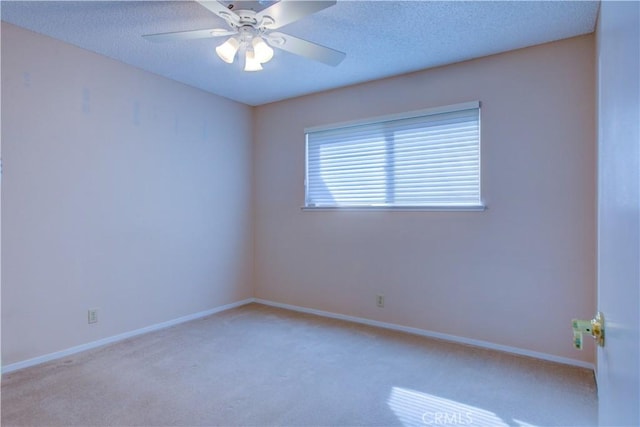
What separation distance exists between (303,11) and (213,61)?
1.63 m

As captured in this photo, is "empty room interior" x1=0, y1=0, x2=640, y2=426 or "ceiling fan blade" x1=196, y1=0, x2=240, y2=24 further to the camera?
"empty room interior" x1=0, y1=0, x2=640, y2=426

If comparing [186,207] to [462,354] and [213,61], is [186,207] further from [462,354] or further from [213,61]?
[462,354]

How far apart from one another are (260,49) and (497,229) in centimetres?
232

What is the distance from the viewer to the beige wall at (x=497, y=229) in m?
2.73

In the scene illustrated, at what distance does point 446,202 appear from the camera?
3293 mm

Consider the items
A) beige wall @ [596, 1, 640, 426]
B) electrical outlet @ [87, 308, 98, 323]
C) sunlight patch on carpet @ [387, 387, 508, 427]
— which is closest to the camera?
beige wall @ [596, 1, 640, 426]

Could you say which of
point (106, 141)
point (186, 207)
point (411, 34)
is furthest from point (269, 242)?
point (411, 34)

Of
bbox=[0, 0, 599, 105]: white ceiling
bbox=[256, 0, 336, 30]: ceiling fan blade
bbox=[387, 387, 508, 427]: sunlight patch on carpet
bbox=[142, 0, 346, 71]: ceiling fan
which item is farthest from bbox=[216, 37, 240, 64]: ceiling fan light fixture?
bbox=[387, 387, 508, 427]: sunlight patch on carpet

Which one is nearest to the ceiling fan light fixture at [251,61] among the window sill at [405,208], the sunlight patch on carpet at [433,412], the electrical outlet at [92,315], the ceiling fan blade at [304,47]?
the ceiling fan blade at [304,47]

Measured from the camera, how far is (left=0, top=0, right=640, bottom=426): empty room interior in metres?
2.29

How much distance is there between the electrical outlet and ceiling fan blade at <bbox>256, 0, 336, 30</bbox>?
268 cm

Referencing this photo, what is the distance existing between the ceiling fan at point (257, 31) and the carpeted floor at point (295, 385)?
6.96 ft

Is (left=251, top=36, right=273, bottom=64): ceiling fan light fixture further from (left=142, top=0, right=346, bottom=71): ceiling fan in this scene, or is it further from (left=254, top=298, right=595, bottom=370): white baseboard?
(left=254, top=298, right=595, bottom=370): white baseboard

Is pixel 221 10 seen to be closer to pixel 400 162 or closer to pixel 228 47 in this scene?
pixel 228 47
